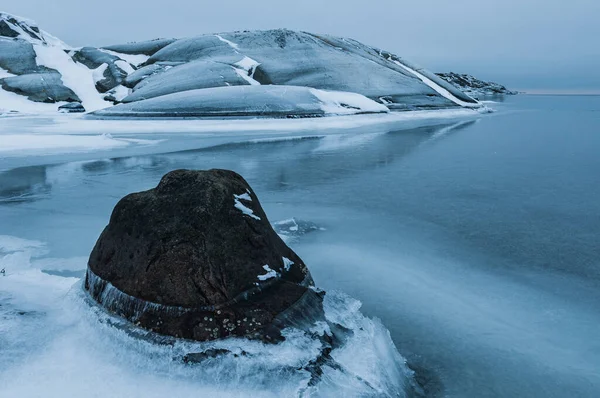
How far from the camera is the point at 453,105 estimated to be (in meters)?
38.2

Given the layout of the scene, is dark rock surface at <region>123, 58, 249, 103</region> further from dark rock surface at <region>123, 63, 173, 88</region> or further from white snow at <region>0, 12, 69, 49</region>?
white snow at <region>0, 12, 69, 49</region>

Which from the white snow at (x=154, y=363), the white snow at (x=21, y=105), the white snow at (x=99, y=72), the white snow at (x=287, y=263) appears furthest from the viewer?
the white snow at (x=99, y=72)

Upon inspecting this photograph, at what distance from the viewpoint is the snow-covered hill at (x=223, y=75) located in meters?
28.5

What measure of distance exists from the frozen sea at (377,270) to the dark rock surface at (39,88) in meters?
24.8

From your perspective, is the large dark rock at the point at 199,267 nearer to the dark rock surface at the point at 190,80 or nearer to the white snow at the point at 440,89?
the dark rock surface at the point at 190,80

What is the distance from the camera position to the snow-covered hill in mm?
28531

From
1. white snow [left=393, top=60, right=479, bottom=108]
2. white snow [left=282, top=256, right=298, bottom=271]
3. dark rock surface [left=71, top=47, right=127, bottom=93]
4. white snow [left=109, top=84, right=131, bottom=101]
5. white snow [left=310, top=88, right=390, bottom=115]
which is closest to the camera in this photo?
white snow [left=282, top=256, right=298, bottom=271]

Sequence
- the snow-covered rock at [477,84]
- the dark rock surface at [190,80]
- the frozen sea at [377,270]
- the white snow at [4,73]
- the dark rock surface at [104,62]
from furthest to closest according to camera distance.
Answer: the snow-covered rock at [477,84], the white snow at [4,73], the dark rock surface at [104,62], the dark rock surface at [190,80], the frozen sea at [377,270]

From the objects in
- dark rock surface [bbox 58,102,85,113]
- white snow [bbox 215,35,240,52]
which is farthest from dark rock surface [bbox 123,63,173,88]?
dark rock surface [bbox 58,102,85,113]

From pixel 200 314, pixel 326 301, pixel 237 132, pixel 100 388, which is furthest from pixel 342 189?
A: pixel 237 132

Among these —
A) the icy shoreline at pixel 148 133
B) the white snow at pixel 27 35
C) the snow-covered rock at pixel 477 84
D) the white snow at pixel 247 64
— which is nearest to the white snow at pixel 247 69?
the white snow at pixel 247 64

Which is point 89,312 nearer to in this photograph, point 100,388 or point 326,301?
point 100,388

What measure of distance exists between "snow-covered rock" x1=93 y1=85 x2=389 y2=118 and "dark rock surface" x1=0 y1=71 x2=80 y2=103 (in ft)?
39.6

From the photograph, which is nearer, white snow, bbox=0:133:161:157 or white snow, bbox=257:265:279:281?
white snow, bbox=257:265:279:281
